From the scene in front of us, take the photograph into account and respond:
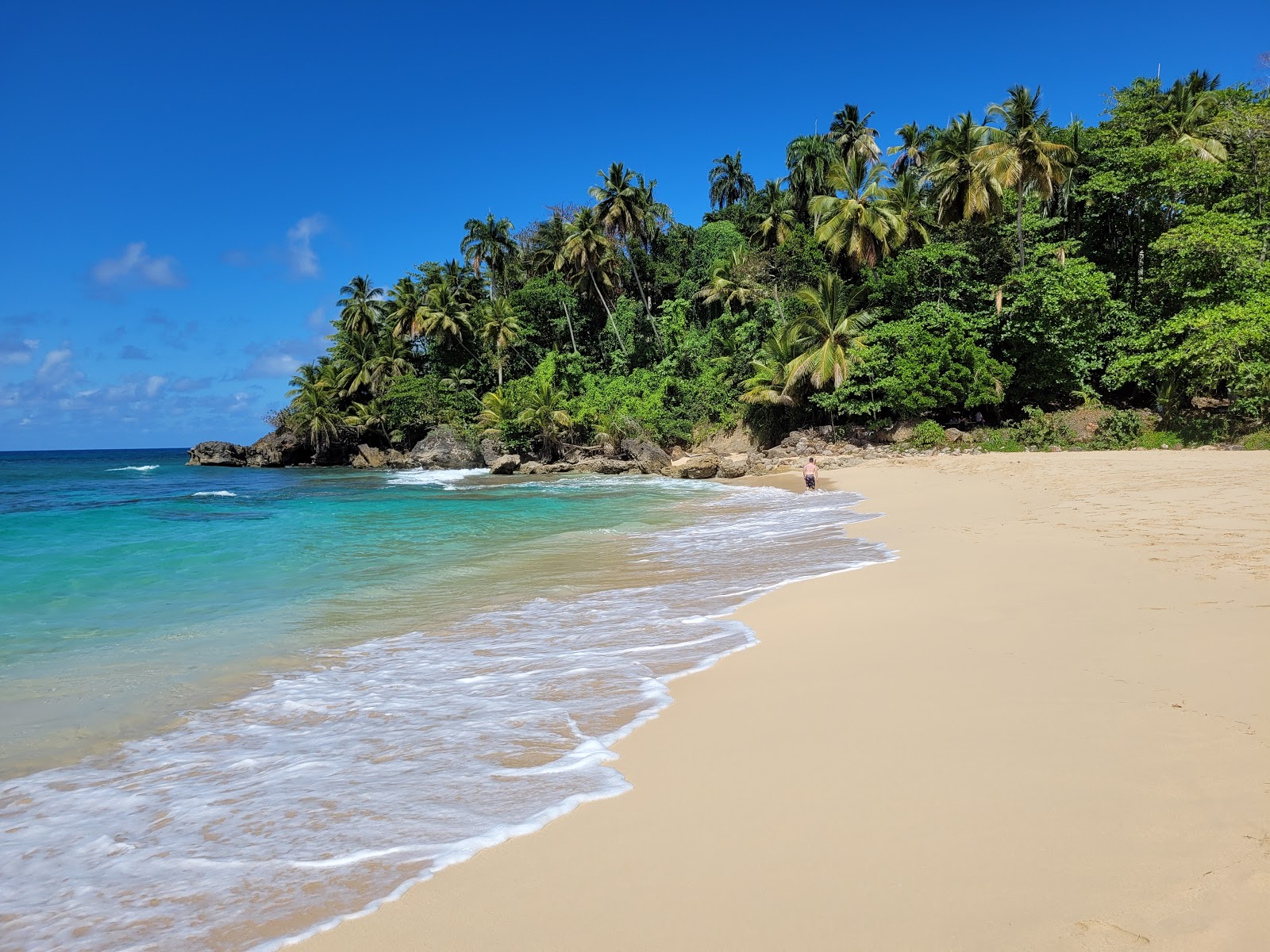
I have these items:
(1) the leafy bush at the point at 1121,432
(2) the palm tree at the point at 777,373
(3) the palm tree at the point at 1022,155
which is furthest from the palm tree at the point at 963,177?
(1) the leafy bush at the point at 1121,432

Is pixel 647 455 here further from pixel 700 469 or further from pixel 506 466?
pixel 506 466

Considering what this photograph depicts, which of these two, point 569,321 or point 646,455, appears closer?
point 646,455

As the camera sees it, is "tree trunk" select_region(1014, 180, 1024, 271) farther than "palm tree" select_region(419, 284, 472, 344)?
No

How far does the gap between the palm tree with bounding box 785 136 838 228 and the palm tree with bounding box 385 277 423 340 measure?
2460 cm

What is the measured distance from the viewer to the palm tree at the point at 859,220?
3011 cm

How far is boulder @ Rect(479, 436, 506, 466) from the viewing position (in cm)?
3678

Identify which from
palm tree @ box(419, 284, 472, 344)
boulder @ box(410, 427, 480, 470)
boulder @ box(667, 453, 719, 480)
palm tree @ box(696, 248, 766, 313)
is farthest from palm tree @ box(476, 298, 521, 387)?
boulder @ box(667, 453, 719, 480)

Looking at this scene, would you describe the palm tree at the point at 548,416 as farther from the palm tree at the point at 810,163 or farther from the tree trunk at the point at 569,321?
the palm tree at the point at 810,163

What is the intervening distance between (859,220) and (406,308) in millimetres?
29662

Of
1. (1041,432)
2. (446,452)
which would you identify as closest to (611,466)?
(446,452)

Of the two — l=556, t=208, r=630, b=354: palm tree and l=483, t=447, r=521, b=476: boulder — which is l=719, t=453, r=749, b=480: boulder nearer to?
l=483, t=447, r=521, b=476: boulder

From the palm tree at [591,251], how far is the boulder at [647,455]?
9.55 m

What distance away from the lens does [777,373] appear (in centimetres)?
3034

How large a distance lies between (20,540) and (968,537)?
1779 cm
